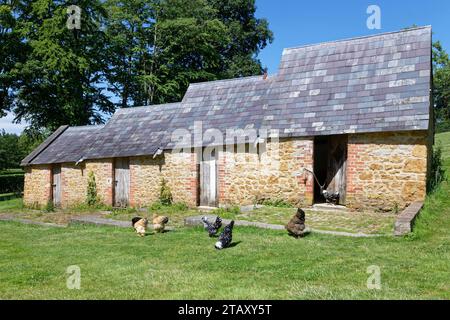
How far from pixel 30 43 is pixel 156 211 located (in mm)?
16447

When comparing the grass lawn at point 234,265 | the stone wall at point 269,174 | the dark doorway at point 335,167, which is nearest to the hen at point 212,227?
the grass lawn at point 234,265

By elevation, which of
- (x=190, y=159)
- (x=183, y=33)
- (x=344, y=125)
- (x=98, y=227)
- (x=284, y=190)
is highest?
(x=183, y=33)

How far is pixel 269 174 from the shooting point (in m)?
14.3

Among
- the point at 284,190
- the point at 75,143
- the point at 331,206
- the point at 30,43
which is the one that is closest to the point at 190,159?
the point at 284,190

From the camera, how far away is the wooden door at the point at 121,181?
17.5 m

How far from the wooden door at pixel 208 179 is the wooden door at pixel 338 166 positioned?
4262 millimetres

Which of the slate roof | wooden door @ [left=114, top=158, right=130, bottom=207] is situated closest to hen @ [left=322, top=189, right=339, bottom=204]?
the slate roof

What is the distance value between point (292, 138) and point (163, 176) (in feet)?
18.3

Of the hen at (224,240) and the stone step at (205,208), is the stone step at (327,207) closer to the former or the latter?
the stone step at (205,208)

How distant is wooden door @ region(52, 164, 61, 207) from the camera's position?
19.7m

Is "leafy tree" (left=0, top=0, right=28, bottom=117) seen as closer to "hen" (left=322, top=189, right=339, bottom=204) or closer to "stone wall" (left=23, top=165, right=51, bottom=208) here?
"stone wall" (left=23, top=165, right=51, bottom=208)

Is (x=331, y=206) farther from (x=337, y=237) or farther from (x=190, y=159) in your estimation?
(x=190, y=159)

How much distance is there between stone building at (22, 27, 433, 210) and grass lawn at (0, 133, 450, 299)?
2542 millimetres

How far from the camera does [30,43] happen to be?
82.8ft
